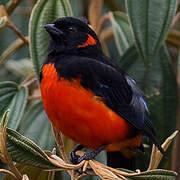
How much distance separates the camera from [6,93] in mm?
1813

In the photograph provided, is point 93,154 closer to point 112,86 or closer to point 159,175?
point 112,86

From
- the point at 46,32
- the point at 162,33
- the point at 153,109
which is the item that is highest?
the point at 46,32

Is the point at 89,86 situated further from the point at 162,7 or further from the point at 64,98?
the point at 162,7

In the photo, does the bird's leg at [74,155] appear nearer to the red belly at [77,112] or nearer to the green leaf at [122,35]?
the red belly at [77,112]

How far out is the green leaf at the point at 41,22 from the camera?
1.79 meters

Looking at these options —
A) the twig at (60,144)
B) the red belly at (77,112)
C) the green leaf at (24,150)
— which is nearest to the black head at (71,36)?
the red belly at (77,112)

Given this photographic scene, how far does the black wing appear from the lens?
1630 millimetres

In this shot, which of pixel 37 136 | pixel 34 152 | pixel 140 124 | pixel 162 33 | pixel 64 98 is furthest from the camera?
pixel 37 136

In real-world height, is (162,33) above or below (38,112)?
above

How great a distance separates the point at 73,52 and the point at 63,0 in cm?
25

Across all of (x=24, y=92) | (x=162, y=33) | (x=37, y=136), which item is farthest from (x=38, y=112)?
(x=162, y=33)

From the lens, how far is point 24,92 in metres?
1.83

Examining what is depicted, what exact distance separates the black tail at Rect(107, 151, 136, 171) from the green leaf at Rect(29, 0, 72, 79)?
0.46 m

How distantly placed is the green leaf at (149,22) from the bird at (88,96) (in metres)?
0.14
